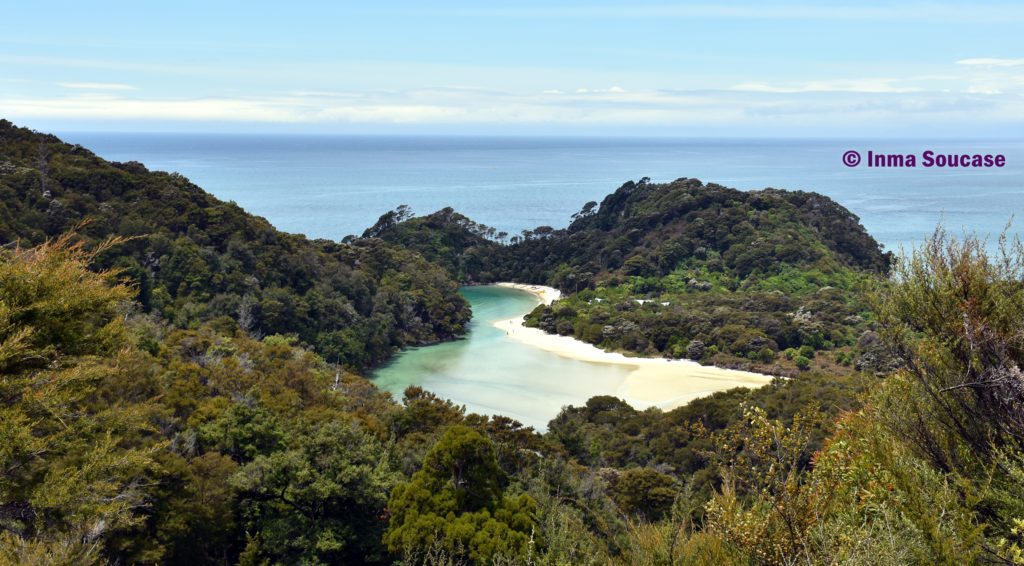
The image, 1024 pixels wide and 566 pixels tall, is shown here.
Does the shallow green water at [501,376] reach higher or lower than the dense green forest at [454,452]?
lower

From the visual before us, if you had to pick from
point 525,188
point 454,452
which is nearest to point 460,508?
point 454,452

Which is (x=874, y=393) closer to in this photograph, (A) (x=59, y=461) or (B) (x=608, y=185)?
(A) (x=59, y=461)

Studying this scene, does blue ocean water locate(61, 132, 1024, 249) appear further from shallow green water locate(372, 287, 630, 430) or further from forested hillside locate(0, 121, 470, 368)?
forested hillside locate(0, 121, 470, 368)

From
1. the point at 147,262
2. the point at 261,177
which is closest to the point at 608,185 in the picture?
the point at 261,177

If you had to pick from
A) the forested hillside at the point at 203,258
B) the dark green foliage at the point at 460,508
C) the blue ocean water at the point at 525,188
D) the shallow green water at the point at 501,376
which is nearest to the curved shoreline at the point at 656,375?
the shallow green water at the point at 501,376

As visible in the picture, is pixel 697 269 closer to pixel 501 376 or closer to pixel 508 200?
pixel 501 376

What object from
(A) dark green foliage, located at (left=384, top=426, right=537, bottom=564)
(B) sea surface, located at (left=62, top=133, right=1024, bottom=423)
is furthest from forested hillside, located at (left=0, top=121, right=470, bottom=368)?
(A) dark green foliage, located at (left=384, top=426, right=537, bottom=564)

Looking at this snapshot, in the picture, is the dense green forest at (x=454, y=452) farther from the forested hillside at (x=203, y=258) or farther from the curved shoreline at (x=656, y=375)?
the curved shoreline at (x=656, y=375)
